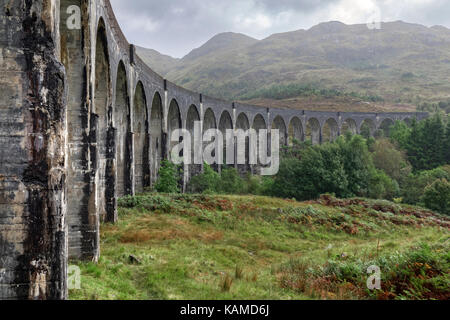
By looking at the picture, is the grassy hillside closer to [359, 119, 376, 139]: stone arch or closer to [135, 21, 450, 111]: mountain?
[359, 119, 376, 139]: stone arch

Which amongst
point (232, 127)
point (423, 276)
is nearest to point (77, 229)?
point (423, 276)

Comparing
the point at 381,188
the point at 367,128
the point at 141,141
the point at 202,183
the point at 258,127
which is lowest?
the point at 381,188

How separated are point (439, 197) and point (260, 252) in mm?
18360

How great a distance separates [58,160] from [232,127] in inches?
1171

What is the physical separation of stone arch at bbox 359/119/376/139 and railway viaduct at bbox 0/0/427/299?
4443 cm

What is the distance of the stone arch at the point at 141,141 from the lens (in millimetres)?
17844

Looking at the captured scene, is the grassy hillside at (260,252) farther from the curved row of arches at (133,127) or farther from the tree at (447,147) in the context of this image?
the tree at (447,147)

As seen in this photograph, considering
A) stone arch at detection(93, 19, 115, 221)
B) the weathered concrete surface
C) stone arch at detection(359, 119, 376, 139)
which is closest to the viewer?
the weathered concrete surface

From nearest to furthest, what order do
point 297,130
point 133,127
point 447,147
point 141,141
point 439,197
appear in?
point 133,127 < point 141,141 < point 439,197 < point 447,147 < point 297,130

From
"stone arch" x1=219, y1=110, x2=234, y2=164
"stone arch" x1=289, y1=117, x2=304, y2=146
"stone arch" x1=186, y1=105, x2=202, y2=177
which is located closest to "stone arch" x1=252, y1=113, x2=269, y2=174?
"stone arch" x1=219, y1=110, x2=234, y2=164

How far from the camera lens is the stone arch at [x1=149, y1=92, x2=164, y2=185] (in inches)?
798

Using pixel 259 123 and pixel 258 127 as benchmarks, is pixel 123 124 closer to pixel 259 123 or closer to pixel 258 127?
pixel 259 123

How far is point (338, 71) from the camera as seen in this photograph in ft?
A: 396

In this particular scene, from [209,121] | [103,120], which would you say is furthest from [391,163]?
[103,120]
